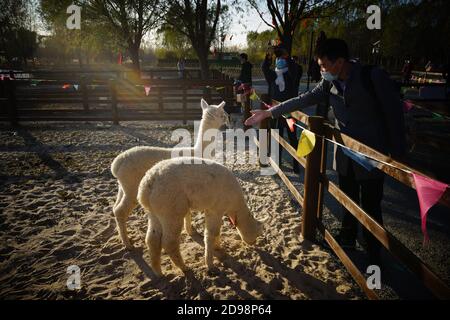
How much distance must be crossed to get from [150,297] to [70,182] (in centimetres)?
369

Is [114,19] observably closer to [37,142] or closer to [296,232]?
[37,142]

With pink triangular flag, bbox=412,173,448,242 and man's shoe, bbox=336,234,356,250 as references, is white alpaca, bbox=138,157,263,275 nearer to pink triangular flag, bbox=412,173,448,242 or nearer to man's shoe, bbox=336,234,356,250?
man's shoe, bbox=336,234,356,250

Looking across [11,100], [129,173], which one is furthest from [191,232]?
[11,100]

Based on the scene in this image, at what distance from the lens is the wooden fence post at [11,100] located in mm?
9789

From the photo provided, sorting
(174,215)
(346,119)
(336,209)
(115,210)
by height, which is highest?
(346,119)

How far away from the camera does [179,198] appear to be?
2770mm

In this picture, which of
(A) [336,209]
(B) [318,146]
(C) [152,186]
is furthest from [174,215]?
(A) [336,209]

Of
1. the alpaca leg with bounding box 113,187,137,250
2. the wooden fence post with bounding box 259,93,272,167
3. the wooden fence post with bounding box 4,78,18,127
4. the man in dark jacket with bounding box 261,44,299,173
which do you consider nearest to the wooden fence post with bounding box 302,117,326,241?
the alpaca leg with bounding box 113,187,137,250

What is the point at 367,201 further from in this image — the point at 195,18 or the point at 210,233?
the point at 195,18

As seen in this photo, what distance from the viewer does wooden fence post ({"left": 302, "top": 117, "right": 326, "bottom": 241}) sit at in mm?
3275

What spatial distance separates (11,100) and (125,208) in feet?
31.2

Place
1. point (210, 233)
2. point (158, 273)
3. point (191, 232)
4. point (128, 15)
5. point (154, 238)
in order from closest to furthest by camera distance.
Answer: point (154, 238) < point (158, 273) < point (210, 233) < point (191, 232) < point (128, 15)

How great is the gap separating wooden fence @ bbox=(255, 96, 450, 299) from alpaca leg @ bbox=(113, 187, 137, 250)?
7.30ft

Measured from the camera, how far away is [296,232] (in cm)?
388
